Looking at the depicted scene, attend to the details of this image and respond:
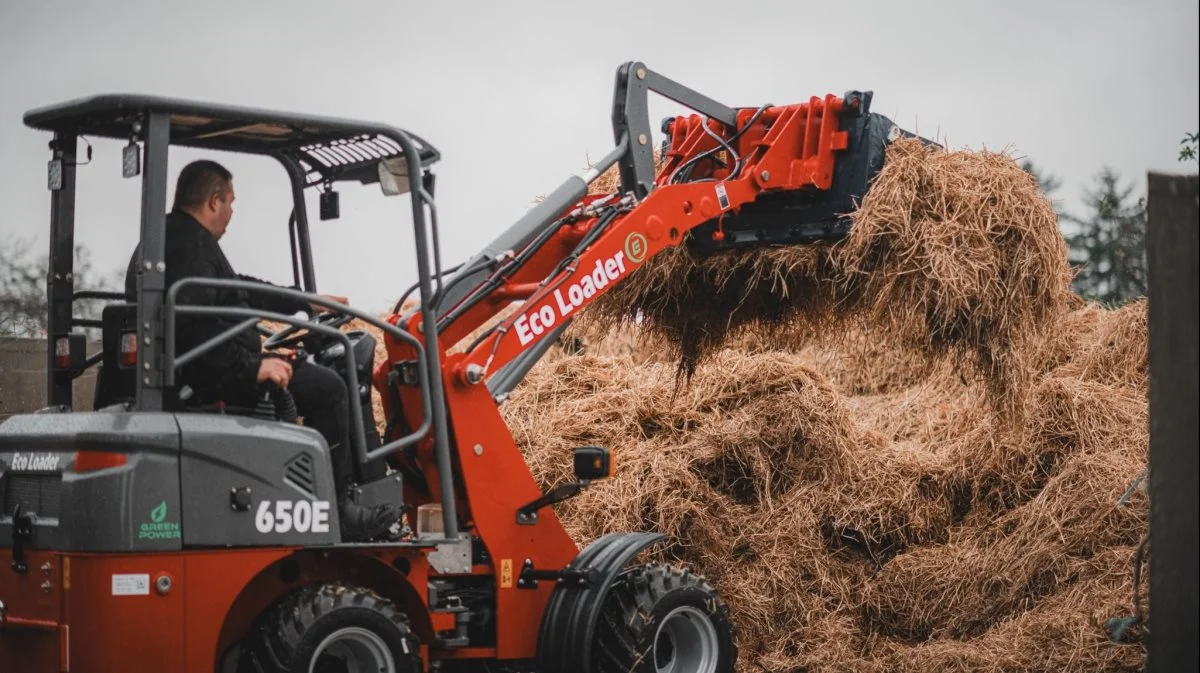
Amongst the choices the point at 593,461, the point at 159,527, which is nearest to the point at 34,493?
the point at 159,527

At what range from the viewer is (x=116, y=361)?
595 cm

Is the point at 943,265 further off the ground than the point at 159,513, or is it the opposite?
the point at 943,265

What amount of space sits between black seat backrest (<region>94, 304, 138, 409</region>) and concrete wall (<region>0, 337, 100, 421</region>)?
4938 mm

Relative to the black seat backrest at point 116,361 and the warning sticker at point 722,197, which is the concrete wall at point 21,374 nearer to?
the black seat backrest at point 116,361

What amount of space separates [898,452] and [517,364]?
125 inches

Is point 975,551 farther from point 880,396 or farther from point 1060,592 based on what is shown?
point 880,396

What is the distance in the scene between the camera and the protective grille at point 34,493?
572 cm

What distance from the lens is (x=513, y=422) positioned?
982 centimetres

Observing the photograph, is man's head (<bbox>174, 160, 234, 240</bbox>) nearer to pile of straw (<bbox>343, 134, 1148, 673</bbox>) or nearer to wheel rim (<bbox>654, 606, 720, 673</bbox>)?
wheel rim (<bbox>654, 606, 720, 673</bbox>)

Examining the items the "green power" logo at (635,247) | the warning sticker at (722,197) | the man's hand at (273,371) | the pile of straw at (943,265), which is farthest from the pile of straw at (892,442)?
the man's hand at (273,371)

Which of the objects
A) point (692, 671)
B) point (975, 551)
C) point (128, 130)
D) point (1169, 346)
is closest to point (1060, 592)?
point (975, 551)

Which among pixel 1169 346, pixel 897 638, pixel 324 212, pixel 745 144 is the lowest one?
pixel 897 638

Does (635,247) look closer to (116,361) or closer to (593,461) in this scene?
(593,461)

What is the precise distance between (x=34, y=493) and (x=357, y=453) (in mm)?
1285
